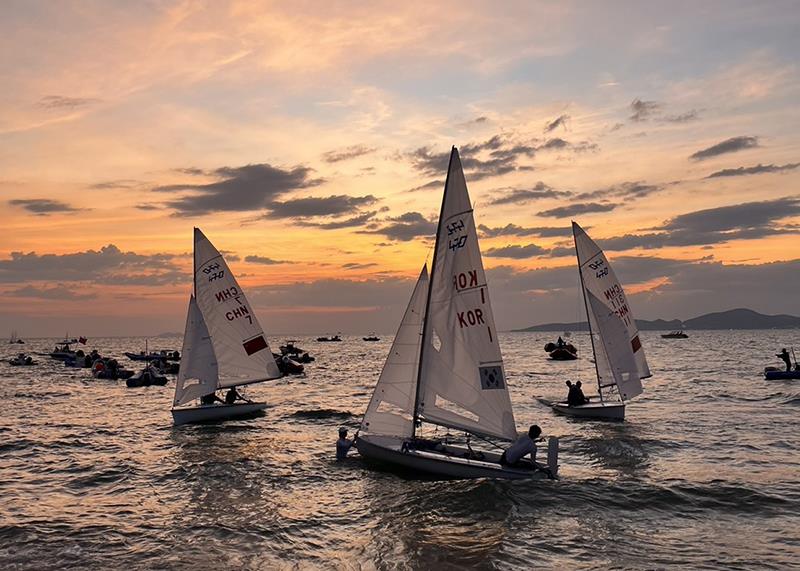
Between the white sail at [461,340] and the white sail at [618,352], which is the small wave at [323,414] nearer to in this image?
the white sail at [618,352]

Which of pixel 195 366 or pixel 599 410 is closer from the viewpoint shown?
pixel 599 410

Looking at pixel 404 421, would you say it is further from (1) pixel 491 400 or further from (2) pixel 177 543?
(2) pixel 177 543

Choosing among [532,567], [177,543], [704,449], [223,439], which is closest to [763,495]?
[704,449]

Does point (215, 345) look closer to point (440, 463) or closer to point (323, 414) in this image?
point (323, 414)

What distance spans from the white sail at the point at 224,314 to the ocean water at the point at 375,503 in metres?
3.23

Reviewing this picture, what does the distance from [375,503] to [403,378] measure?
4554 millimetres

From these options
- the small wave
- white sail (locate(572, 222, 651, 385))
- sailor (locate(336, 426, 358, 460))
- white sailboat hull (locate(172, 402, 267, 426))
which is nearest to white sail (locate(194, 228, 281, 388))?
white sailboat hull (locate(172, 402, 267, 426))

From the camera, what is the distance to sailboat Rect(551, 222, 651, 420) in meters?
35.6

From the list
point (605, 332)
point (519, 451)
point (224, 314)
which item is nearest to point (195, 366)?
point (224, 314)

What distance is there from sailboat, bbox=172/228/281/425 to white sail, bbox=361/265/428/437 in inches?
642

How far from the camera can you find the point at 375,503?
65.3ft

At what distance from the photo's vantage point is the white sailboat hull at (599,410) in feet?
114

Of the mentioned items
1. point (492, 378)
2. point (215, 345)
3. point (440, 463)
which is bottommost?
point (440, 463)

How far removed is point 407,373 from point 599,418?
17.3 metres
